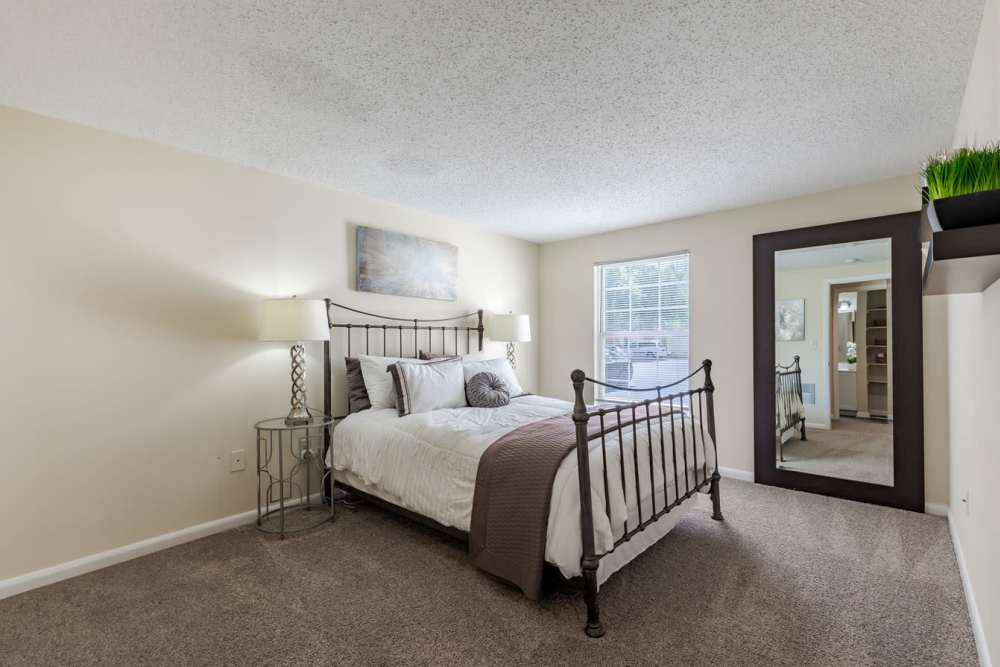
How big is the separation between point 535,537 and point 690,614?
724mm

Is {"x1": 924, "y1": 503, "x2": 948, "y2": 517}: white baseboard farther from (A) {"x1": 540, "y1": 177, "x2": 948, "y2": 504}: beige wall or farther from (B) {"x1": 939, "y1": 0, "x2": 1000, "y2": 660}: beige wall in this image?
(B) {"x1": 939, "y1": 0, "x2": 1000, "y2": 660}: beige wall

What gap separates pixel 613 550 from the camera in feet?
6.52

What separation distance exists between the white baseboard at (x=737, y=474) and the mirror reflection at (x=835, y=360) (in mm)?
260

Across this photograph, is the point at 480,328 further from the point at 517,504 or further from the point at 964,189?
the point at 964,189

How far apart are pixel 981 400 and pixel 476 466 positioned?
6.85 ft

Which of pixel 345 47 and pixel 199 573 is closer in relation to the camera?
pixel 345 47

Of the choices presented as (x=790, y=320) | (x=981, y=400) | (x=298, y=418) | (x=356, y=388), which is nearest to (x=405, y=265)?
(x=356, y=388)

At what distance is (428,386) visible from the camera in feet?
10.6

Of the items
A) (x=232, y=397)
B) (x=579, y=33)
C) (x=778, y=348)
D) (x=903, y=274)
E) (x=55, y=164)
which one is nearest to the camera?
(x=579, y=33)

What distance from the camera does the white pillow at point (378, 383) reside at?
10.5ft

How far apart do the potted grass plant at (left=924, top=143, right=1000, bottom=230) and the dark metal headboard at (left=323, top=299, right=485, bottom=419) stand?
2972mm

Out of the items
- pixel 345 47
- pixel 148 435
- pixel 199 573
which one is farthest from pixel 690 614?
pixel 148 435

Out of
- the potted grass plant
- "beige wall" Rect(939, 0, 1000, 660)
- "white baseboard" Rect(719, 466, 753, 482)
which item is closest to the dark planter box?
the potted grass plant

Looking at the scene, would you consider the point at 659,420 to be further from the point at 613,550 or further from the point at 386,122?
the point at 386,122
